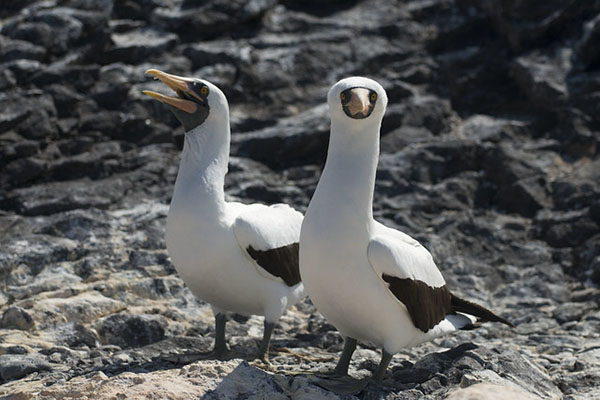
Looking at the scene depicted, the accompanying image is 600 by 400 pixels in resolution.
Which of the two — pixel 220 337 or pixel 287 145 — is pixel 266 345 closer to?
pixel 220 337

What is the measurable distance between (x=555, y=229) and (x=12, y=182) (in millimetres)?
5705

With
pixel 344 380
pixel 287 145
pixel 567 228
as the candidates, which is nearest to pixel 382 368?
pixel 344 380

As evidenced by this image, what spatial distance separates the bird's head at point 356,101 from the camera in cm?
547

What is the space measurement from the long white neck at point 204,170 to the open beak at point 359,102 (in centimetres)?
151

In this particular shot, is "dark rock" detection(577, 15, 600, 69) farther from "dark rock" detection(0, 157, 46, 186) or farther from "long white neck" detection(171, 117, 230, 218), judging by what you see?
"dark rock" detection(0, 157, 46, 186)

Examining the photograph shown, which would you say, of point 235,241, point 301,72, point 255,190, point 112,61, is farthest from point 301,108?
point 235,241

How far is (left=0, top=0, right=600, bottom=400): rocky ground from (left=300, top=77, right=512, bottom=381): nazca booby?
393 millimetres

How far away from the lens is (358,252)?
5559mm

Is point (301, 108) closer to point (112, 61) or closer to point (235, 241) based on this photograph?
point (112, 61)

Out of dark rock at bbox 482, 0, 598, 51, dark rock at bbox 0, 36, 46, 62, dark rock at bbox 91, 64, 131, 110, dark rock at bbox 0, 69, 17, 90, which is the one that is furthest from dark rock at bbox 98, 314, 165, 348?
dark rock at bbox 482, 0, 598, 51

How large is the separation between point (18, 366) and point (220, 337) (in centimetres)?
144

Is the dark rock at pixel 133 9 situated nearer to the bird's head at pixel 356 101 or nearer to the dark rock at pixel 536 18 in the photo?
A: the dark rock at pixel 536 18

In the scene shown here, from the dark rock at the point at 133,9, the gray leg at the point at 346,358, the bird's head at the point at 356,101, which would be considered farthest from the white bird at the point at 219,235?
the dark rock at the point at 133,9

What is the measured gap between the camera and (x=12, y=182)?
374 inches
